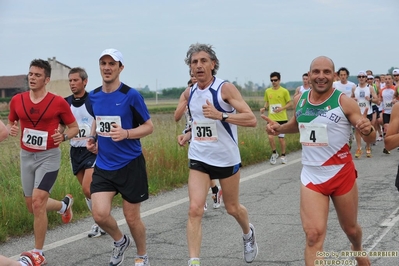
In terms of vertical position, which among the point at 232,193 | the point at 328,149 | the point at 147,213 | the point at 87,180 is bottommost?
the point at 147,213

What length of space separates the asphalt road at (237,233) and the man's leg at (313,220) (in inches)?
44.7

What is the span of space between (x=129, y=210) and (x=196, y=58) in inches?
62.5

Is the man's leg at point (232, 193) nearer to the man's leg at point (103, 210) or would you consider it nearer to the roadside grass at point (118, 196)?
the man's leg at point (103, 210)

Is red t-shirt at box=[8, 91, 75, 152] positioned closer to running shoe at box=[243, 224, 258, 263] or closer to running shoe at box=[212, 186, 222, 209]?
running shoe at box=[243, 224, 258, 263]

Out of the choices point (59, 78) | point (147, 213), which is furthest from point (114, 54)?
point (59, 78)

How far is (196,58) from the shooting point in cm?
628

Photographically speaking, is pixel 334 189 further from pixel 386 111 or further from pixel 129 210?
pixel 386 111

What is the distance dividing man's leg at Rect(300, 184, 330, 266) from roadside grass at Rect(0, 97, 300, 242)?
3.74m

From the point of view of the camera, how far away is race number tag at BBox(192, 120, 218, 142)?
20.3 feet

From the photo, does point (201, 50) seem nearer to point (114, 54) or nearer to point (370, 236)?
point (114, 54)

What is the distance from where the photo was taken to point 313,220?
5.11m

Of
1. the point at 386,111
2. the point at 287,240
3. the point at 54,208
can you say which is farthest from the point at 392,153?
the point at 54,208

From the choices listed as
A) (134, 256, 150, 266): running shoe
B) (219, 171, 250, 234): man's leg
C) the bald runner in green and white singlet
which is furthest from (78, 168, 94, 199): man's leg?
the bald runner in green and white singlet

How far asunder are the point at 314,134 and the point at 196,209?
1.28 metres
